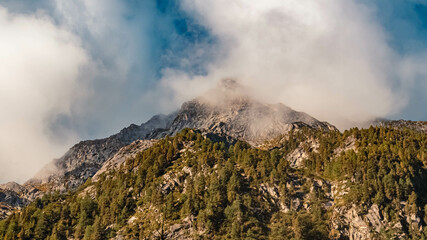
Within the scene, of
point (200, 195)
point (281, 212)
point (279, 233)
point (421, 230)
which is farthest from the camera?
point (200, 195)

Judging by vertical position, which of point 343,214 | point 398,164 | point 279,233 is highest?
point 398,164

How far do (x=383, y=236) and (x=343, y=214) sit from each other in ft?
64.8

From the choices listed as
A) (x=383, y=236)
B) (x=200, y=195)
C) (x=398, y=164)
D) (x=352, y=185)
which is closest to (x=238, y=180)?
(x=200, y=195)

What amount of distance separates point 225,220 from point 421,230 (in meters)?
93.7

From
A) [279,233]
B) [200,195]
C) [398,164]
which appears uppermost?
[398,164]

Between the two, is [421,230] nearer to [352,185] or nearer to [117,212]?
[352,185]

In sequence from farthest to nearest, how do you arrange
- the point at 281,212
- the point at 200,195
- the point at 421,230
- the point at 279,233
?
the point at 200,195 < the point at 281,212 < the point at 421,230 < the point at 279,233

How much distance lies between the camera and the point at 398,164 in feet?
649

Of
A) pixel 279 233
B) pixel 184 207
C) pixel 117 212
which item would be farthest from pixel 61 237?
pixel 279 233

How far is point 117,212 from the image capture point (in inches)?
7790

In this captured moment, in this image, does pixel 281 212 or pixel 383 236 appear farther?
pixel 281 212

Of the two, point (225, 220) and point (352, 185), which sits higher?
point (352, 185)

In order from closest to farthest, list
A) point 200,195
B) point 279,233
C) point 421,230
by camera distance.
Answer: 1. point 279,233
2. point 421,230
3. point 200,195

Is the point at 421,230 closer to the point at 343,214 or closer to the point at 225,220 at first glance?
the point at 343,214
